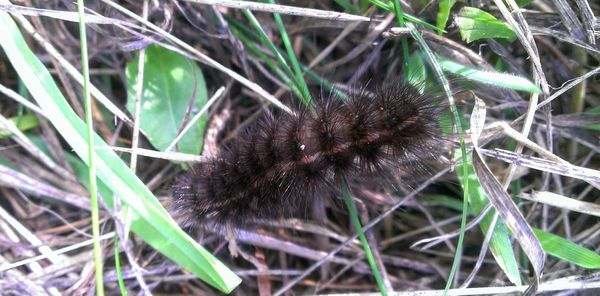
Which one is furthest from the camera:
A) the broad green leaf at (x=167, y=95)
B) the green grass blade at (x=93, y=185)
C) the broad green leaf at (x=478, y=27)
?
the broad green leaf at (x=167, y=95)

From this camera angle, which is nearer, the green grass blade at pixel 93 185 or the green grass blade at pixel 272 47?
the green grass blade at pixel 93 185

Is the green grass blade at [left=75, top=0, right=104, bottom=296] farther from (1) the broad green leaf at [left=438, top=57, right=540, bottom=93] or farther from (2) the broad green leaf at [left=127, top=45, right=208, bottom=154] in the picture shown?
(1) the broad green leaf at [left=438, top=57, right=540, bottom=93]

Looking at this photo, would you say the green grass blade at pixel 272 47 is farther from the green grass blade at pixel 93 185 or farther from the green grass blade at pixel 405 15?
the green grass blade at pixel 93 185

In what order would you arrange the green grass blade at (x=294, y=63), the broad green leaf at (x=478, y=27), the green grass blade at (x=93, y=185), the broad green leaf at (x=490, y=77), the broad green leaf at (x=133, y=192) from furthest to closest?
the green grass blade at (x=294, y=63), the broad green leaf at (x=478, y=27), the broad green leaf at (x=490, y=77), the broad green leaf at (x=133, y=192), the green grass blade at (x=93, y=185)

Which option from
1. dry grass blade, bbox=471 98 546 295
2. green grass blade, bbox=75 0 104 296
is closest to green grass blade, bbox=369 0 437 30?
dry grass blade, bbox=471 98 546 295

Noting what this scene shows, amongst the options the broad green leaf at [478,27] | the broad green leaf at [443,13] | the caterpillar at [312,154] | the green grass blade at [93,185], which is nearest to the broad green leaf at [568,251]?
the caterpillar at [312,154]

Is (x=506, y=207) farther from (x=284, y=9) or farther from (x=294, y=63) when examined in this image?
(x=284, y=9)

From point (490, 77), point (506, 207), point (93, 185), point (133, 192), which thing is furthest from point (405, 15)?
point (93, 185)
